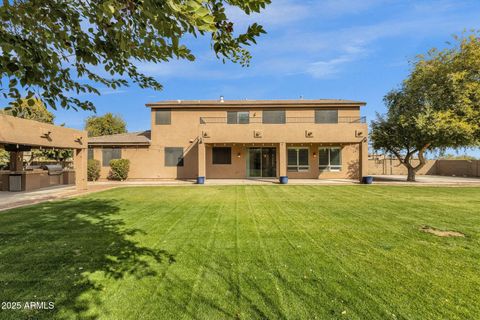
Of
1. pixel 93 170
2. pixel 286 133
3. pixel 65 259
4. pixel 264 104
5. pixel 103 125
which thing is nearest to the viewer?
pixel 65 259

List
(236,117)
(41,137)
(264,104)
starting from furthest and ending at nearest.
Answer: (236,117) < (264,104) < (41,137)

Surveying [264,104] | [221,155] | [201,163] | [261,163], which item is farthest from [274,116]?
[201,163]

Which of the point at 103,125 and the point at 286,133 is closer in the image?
the point at 286,133

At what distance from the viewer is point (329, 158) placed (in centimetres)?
2295

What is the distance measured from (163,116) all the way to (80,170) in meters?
9.01

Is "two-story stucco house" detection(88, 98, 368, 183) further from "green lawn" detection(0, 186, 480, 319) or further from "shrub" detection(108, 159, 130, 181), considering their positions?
"green lawn" detection(0, 186, 480, 319)

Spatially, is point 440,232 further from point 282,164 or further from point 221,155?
point 221,155

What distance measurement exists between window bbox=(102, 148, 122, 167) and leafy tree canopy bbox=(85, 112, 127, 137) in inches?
972

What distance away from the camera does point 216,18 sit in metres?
2.48

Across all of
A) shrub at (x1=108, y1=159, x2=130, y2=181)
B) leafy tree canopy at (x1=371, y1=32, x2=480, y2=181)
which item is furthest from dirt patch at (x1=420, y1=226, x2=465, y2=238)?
shrub at (x1=108, y1=159, x2=130, y2=181)

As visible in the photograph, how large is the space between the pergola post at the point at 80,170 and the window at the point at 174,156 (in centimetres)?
763

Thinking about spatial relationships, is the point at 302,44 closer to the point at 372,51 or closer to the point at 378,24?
the point at 378,24

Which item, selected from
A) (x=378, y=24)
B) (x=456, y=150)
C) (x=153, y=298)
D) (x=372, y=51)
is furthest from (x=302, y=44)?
(x=456, y=150)

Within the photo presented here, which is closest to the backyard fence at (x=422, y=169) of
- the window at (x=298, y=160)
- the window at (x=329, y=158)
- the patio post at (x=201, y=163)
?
the window at (x=329, y=158)
